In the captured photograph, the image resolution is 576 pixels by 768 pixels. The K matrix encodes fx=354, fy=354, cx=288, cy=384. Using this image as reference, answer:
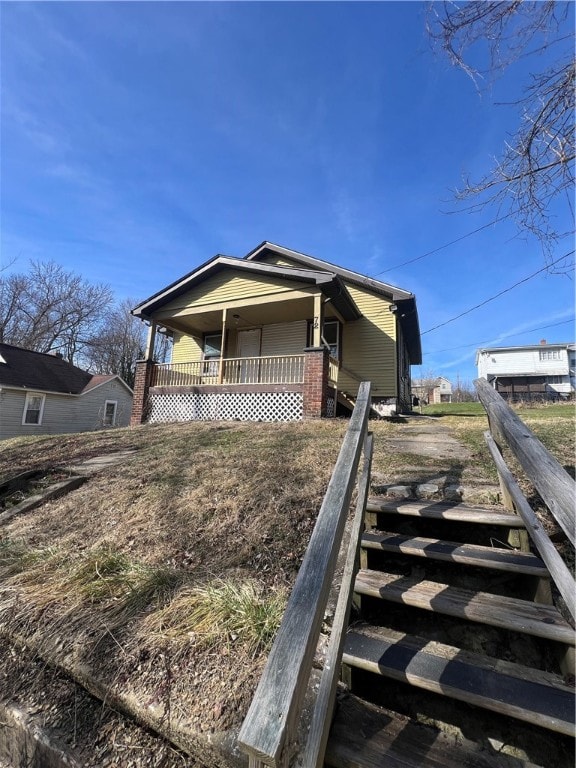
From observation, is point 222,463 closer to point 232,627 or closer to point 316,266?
point 232,627

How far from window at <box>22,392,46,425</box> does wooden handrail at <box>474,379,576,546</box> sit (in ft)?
74.6

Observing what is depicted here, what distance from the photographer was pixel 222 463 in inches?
187

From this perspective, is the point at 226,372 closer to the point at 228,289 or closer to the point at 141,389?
the point at 228,289

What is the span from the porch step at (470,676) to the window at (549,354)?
132 ft

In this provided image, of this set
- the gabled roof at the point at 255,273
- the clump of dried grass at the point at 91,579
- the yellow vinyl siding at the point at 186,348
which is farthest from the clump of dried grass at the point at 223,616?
the yellow vinyl siding at the point at 186,348

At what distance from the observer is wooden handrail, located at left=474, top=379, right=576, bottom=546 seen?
1.30 meters

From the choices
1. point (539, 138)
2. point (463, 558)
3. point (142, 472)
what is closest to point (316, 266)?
point (539, 138)

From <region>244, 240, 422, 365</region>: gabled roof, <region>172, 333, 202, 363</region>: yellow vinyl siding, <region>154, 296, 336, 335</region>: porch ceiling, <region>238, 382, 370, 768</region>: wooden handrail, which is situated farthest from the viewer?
<region>172, 333, 202, 363</region>: yellow vinyl siding

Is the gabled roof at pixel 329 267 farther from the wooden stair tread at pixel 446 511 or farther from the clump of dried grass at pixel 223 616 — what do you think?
the clump of dried grass at pixel 223 616

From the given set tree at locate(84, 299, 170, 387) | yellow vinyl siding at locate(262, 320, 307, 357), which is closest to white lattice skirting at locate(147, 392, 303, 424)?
yellow vinyl siding at locate(262, 320, 307, 357)

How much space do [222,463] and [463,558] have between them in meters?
3.27

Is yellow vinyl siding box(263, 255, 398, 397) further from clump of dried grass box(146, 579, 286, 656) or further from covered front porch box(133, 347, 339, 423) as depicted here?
clump of dried grass box(146, 579, 286, 656)

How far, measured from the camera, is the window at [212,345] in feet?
46.8

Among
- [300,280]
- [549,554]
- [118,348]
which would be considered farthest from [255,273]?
[118,348]
